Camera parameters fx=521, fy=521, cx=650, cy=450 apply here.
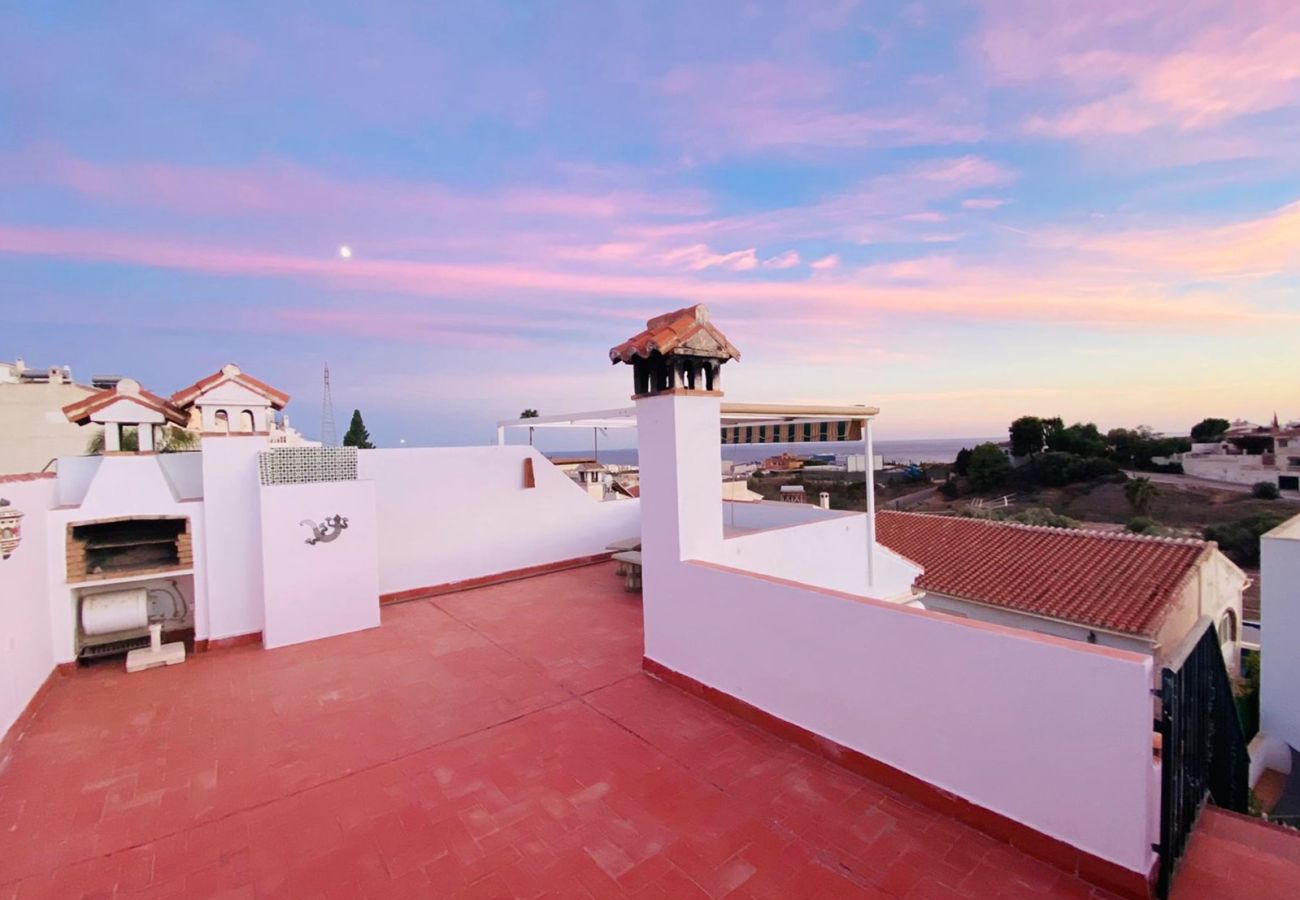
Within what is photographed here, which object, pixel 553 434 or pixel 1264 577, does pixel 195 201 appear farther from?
pixel 1264 577

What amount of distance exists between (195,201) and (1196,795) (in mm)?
15666

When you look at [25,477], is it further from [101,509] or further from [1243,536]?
[1243,536]

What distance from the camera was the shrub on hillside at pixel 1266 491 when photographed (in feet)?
143

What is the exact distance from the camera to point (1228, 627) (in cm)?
1831

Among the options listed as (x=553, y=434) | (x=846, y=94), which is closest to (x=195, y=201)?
(x=553, y=434)

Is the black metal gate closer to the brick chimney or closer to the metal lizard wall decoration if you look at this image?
the brick chimney

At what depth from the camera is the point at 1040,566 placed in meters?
17.3

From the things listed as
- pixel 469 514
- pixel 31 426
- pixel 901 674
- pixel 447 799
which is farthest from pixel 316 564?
pixel 31 426

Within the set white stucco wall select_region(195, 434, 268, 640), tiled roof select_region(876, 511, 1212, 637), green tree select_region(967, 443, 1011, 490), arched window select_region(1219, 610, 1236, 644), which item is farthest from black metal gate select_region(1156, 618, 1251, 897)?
green tree select_region(967, 443, 1011, 490)

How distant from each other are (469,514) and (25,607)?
17.2 ft

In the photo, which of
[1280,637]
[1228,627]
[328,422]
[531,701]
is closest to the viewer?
[531,701]

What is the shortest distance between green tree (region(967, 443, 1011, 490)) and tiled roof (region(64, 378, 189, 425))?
→ 2465 inches

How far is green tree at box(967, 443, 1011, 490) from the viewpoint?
54.1 metres

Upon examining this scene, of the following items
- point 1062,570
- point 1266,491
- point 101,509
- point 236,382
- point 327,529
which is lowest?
point 1266,491
